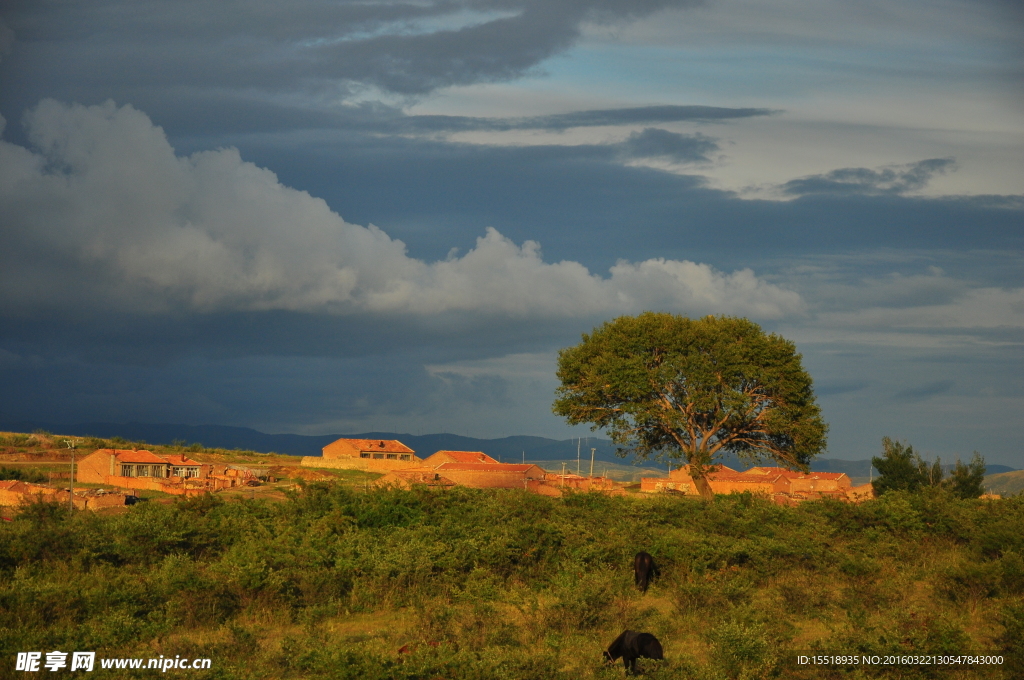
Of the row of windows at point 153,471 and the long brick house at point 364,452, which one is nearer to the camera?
the row of windows at point 153,471

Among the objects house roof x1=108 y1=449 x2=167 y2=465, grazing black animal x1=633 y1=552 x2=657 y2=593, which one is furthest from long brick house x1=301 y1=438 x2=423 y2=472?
grazing black animal x1=633 y1=552 x2=657 y2=593

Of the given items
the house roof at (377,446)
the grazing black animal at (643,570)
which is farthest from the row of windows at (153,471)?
the grazing black animal at (643,570)

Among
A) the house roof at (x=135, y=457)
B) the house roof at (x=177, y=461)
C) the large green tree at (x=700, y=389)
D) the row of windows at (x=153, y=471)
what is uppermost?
the large green tree at (x=700, y=389)

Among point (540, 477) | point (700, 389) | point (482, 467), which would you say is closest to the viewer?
point (700, 389)

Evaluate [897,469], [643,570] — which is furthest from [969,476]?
[643,570]

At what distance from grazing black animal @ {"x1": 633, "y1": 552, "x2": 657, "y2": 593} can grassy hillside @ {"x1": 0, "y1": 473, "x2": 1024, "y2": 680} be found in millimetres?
268

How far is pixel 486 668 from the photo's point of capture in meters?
12.3

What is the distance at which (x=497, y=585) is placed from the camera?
20141mm

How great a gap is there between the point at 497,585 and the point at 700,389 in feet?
115

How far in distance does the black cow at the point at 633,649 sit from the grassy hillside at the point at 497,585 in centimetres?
32

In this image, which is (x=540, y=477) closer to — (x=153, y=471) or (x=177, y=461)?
(x=177, y=461)

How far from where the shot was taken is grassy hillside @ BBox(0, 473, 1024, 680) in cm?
1334

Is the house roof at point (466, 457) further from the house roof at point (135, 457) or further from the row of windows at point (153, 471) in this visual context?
the house roof at point (135, 457)

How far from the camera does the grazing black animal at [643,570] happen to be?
20078 mm
